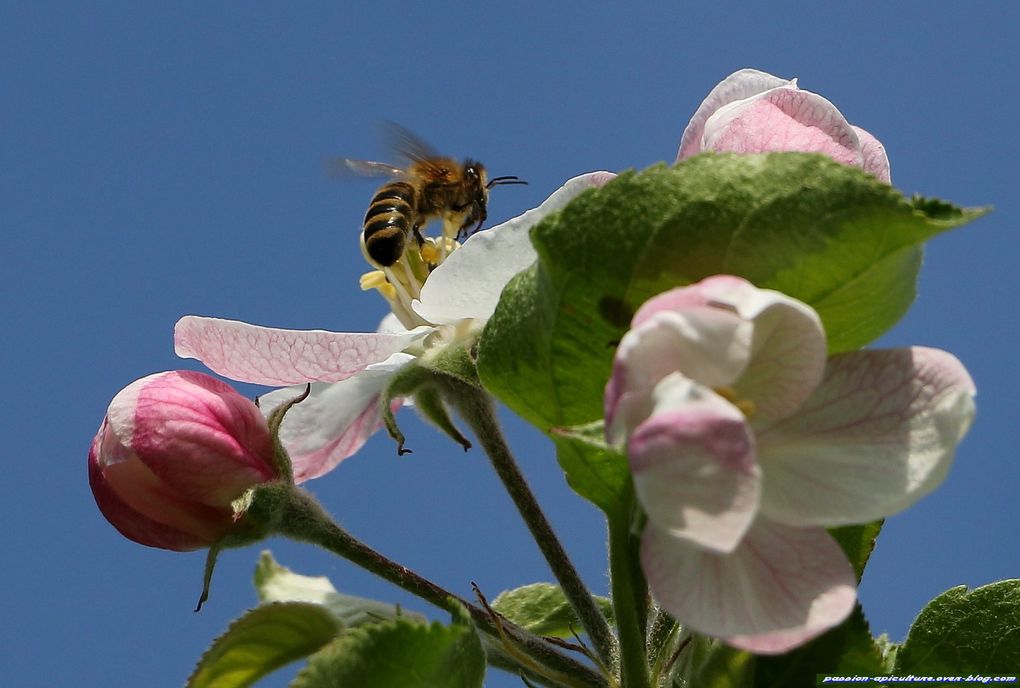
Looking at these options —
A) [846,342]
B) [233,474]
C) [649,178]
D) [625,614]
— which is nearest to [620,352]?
[649,178]

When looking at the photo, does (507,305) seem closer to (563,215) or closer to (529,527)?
(563,215)

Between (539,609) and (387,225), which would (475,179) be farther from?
(539,609)

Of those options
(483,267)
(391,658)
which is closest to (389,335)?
(483,267)

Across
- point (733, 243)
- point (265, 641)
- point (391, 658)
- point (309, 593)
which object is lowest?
point (309, 593)

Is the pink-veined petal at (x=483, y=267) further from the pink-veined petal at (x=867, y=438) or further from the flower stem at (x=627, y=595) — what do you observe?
the pink-veined petal at (x=867, y=438)

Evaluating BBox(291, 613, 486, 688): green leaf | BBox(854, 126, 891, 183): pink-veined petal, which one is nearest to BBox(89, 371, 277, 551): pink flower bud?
BBox(291, 613, 486, 688): green leaf

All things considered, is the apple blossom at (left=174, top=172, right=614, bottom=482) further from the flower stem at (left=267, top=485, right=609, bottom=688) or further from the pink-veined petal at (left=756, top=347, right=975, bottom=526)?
the pink-veined petal at (left=756, top=347, right=975, bottom=526)

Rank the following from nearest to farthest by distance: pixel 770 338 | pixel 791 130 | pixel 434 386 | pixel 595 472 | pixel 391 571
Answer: pixel 770 338, pixel 595 472, pixel 791 130, pixel 391 571, pixel 434 386

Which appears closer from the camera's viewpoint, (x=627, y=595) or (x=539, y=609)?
(x=627, y=595)
